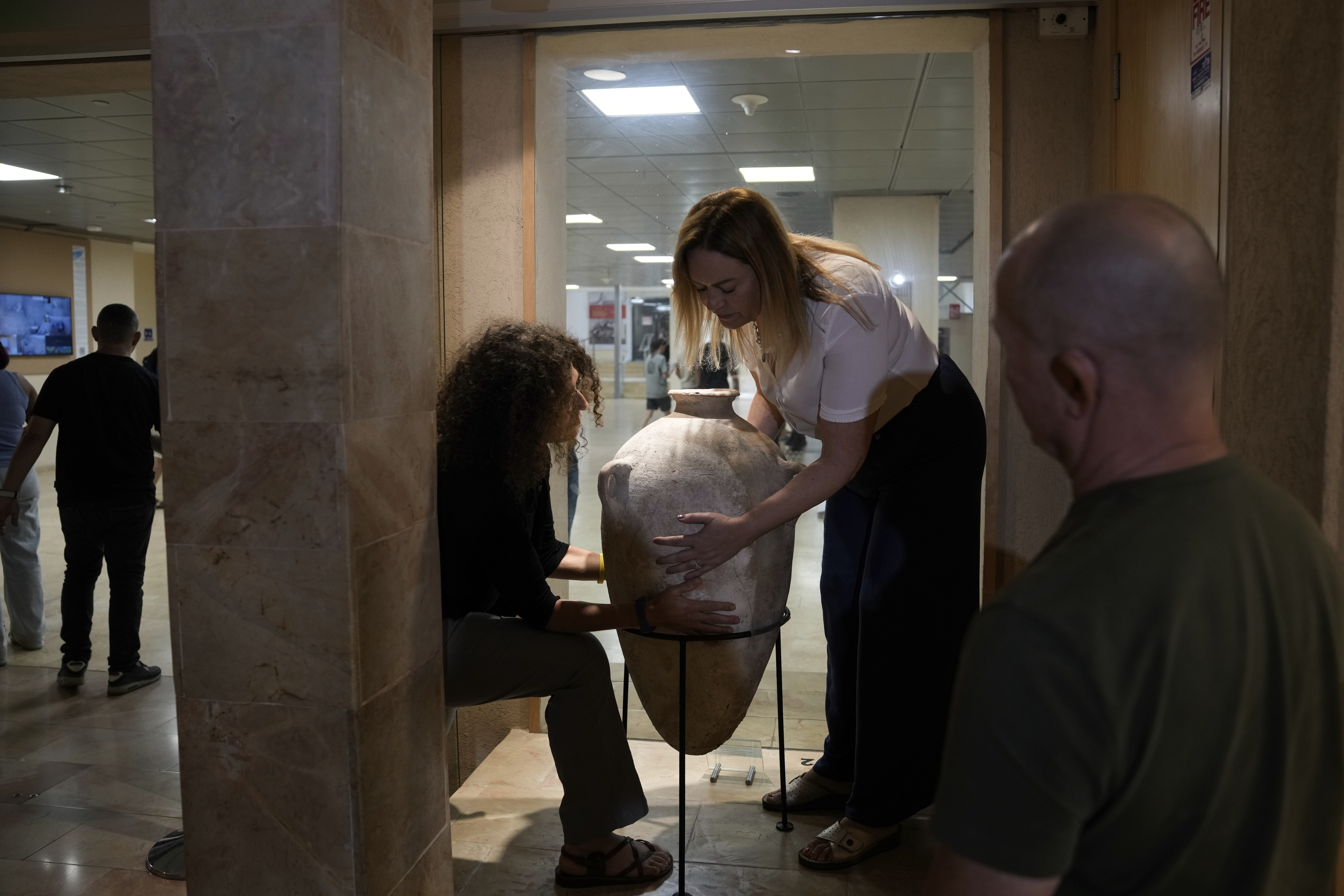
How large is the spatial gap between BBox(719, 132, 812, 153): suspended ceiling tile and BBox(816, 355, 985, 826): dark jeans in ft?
8.00

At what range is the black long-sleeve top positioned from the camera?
7.70 ft

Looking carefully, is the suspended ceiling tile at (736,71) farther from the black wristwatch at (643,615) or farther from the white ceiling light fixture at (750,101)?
Result: the black wristwatch at (643,615)

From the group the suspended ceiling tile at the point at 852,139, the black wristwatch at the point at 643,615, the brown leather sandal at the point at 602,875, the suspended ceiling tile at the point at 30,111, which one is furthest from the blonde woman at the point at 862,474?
the suspended ceiling tile at the point at 30,111

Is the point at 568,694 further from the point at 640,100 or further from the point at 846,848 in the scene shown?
the point at 640,100

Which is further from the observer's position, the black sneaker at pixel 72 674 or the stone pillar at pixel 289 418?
the black sneaker at pixel 72 674

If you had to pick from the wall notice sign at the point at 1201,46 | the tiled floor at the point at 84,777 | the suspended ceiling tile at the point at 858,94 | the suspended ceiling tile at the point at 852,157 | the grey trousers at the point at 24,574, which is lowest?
the tiled floor at the point at 84,777

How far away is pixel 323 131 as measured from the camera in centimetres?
181

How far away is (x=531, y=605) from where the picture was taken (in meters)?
2.42

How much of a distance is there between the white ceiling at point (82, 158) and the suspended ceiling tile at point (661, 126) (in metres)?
2.15

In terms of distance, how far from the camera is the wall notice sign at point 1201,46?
226 cm

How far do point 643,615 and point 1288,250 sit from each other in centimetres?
155

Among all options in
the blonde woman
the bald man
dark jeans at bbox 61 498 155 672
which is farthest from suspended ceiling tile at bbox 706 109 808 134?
the bald man

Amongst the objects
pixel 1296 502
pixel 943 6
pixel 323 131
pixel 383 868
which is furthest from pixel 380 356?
pixel 943 6

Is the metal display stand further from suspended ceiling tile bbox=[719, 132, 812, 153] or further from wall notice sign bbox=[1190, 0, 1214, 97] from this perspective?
suspended ceiling tile bbox=[719, 132, 812, 153]
